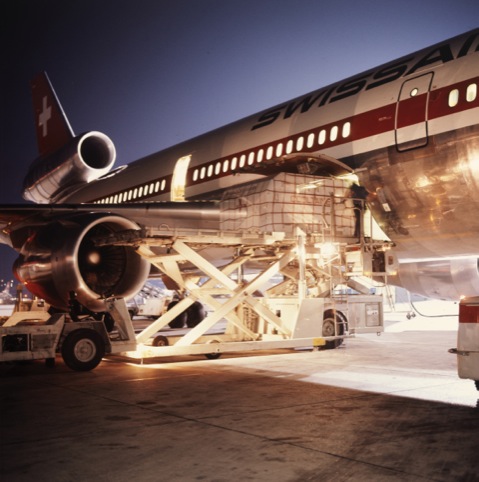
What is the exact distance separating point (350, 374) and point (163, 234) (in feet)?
10.9

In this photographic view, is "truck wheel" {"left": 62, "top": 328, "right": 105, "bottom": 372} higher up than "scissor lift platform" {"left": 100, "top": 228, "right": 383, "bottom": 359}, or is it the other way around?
"scissor lift platform" {"left": 100, "top": 228, "right": 383, "bottom": 359}

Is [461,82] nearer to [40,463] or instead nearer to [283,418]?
[283,418]

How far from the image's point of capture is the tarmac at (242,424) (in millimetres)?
3867

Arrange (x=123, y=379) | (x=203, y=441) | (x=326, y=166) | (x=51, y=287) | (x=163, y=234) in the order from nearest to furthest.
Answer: (x=203, y=441) → (x=123, y=379) → (x=163, y=234) → (x=51, y=287) → (x=326, y=166)

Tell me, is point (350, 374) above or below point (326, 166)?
below

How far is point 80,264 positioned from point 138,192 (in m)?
6.33

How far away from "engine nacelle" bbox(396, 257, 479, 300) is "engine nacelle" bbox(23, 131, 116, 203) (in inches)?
401

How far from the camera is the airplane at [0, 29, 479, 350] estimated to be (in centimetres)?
865

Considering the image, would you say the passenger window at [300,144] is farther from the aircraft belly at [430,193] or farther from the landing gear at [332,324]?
the landing gear at [332,324]

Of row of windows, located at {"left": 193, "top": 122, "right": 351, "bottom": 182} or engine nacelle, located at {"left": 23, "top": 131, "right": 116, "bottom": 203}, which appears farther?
engine nacelle, located at {"left": 23, "top": 131, "right": 116, "bottom": 203}

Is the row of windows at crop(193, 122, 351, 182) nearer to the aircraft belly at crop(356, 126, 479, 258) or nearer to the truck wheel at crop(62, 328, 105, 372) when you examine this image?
the aircraft belly at crop(356, 126, 479, 258)

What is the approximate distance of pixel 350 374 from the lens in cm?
799

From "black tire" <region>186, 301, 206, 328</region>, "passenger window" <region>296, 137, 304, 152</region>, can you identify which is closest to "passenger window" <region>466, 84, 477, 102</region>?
"passenger window" <region>296, 137, 304, 152</region>

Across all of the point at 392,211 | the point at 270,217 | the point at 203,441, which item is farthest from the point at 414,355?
the point at 203,441
